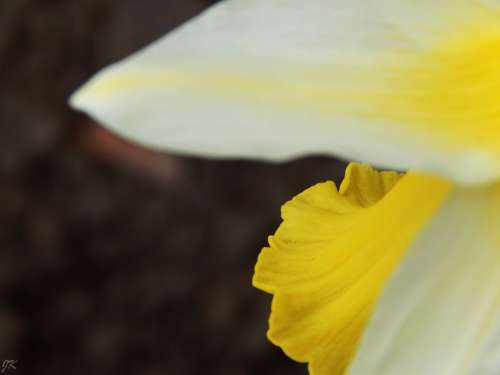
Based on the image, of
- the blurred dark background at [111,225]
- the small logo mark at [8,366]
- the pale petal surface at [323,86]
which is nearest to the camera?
the pale petal surface at [323,86]

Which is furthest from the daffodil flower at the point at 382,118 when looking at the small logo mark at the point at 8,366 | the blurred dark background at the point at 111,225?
the blurred dark background at the point at 111,225

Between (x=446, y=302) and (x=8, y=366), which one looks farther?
(x=8, y=366)

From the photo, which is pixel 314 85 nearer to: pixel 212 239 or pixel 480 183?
pixel 480 183

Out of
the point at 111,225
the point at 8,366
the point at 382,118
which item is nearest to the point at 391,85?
the point at 382,118

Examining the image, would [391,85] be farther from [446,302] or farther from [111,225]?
[111,225]

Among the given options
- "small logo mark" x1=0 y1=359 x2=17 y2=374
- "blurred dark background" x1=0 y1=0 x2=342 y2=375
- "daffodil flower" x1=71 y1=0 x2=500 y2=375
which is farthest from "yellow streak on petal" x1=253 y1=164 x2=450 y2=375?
"blurred dark background" x1=0 y1=0 x2=342 y2=375

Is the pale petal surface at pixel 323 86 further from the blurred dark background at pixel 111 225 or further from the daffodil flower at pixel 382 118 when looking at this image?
the blurred dark background at pixel 111 225
